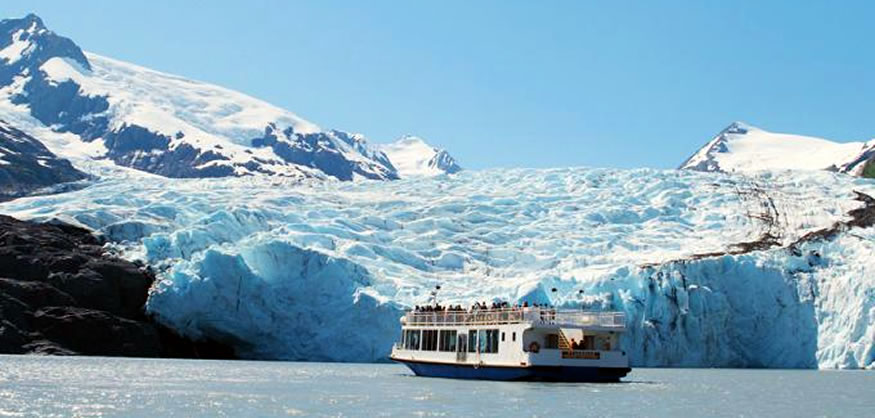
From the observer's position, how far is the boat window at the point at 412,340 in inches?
2301

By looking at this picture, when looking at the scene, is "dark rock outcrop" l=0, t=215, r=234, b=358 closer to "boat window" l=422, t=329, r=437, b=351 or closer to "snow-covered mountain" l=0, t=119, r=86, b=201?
"boat window" l=422, t=329, r=437, b=351

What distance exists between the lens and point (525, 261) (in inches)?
3216

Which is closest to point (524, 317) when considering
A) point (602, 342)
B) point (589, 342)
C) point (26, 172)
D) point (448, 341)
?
point (589, 342)

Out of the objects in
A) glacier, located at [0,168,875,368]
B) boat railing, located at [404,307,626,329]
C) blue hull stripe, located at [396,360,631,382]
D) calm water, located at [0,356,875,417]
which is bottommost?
calm water, located at [0,356,875,417]

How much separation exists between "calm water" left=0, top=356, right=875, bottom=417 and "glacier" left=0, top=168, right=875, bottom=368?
47.8 ft

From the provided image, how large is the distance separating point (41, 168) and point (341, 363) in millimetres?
106839

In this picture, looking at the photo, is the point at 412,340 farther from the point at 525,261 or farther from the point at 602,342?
the point at 525,261

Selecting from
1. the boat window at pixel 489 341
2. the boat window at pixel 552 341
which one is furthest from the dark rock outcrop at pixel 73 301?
the boat window at pixel 552 341

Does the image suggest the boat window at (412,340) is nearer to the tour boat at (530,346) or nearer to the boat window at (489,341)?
the tour boat at (530,346)

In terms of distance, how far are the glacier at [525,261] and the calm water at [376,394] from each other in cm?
1456

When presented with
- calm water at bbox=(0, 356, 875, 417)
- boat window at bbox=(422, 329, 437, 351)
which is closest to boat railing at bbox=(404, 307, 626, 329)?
boat window at bbox=(422, 329, 437, 351)

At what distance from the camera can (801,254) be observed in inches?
3049

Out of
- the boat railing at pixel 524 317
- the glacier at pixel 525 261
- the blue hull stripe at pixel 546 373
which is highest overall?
the glacier at pixel 525 261

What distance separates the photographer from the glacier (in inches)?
2867
